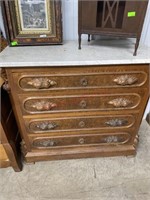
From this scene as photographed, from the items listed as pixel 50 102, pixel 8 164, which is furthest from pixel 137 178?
pixel 8 164

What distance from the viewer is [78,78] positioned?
1068 mm

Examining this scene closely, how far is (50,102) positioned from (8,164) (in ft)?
2.22

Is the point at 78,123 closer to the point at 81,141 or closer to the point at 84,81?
the point at 81,141

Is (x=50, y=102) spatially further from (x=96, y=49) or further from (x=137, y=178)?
(x=137, y=178)

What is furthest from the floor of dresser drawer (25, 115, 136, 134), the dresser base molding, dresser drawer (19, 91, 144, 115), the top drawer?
the top drawer

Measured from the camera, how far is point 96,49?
115cm

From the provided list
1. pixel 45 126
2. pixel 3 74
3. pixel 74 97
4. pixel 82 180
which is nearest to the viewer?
pixel 3 74

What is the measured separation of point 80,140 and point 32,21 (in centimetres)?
94

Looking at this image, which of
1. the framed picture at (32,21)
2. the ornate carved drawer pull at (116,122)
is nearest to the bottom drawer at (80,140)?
the ornate carved drawer pull at (116,122)

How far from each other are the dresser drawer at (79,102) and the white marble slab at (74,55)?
0.78 ft

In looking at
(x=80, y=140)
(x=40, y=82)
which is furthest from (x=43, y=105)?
(x=80, y=140)

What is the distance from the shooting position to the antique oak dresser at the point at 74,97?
102cm

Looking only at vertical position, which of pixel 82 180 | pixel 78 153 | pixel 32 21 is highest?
pixel 32 21

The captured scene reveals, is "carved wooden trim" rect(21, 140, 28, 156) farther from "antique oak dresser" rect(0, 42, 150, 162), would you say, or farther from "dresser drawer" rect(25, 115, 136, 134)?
"dresser drawer" rect(25, 115, 136, 134)
